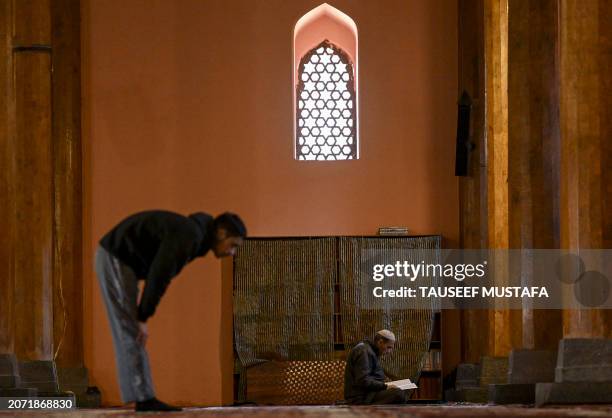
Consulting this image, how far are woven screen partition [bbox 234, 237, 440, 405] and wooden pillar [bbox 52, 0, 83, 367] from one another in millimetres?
1717

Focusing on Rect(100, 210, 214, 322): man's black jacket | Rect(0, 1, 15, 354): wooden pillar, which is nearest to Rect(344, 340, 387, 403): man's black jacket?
Rect(0, 1, 15, 354): wooden pillar

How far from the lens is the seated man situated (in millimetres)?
10609

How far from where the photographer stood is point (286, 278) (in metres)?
13.7

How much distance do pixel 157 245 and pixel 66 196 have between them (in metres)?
7.70

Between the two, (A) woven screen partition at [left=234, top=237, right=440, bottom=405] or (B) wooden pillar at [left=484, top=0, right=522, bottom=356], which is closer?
(B) wooden pillar at [left=484, top=0, right=522, bottom=356]

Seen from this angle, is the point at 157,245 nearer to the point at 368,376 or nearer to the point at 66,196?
the point at 368,376

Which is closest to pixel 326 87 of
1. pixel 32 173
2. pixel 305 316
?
pixel 305 316

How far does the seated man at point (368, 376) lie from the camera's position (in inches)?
418

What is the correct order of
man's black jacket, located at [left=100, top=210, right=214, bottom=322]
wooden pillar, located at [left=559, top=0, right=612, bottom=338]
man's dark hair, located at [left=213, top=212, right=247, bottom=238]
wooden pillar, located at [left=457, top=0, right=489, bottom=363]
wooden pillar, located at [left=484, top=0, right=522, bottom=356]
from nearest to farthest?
man's black jacket, located at [left=100, top=210, right=214, bottom=322] → man's dark hair, located at [left=213, top=212, right=247, bottom=238] → wooden pillar, located at [left=559, top=0, right=612, bottom=338] → wooden pillar, located at [left=484, top=0, right=522, bottom=356] → wooden pillar, located at [left=457, top=0, right=489, bottom=363]

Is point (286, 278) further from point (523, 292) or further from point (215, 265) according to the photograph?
point (523, 292)

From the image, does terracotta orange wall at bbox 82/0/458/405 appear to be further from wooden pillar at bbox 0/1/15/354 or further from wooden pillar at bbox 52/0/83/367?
wooden pillar at bbox 0/1/15/354

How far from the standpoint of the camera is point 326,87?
1433cm

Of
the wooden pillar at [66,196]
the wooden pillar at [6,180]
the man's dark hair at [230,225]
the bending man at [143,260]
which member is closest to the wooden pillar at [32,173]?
the wooden pillar at [6,180]

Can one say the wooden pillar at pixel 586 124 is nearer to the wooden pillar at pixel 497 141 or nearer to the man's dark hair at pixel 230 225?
the man's dark hair at pixel 230 225
